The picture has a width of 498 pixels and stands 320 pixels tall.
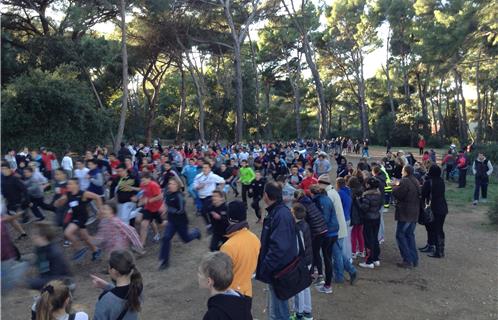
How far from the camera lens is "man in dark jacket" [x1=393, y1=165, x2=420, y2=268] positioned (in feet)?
23.5

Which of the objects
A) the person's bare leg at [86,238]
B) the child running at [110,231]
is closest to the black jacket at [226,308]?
the child running at [110,231]

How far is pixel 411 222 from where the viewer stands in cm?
715

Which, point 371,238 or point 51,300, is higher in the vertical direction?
point 51,300

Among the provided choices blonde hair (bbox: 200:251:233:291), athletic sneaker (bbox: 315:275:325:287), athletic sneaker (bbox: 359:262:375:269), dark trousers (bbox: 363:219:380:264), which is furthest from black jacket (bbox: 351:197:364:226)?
blonde hair (bbox: 200:251:233:291)

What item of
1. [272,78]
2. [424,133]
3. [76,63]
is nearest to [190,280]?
[76,63]

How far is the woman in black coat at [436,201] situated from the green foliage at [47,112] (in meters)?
18.5

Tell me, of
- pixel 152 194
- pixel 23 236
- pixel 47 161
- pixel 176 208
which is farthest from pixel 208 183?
pixel 47 161

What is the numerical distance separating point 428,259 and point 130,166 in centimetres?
607

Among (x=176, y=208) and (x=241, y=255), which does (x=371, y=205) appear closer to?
(x=176, y=208)

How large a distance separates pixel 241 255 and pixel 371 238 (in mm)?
3974

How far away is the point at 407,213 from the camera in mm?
7164

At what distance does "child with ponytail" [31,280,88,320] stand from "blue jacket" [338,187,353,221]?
4.50 meters

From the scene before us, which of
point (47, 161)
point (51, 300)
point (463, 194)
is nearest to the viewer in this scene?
point (51, 300)

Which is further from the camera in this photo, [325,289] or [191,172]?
[191,172]
